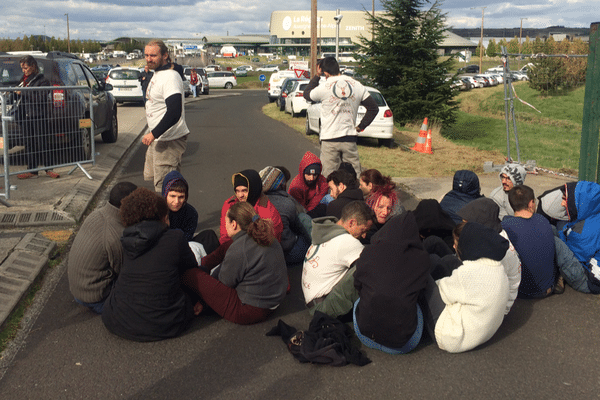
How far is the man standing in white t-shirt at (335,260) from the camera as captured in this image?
4570 millimetres

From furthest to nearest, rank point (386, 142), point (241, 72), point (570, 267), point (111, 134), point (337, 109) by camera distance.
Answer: point (241, 72), point (386, 142), point (111, 134), point (337, 109), point (570, 267)

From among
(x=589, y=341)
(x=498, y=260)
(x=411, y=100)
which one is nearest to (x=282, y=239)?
(x=498, y=260)

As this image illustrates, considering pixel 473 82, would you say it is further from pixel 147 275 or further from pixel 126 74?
pixel 147 275

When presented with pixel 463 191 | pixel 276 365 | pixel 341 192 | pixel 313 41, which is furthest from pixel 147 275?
pixel 313 41

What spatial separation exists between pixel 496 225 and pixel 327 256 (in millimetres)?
1493

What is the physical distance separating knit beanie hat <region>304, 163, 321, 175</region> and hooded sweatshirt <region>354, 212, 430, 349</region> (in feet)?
8.81

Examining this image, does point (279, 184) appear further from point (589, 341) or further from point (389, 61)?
point (389, 61)

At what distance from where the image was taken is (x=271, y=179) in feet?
19.0

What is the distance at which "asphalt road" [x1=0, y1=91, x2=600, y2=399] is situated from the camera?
3.76m

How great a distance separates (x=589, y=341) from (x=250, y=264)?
2675 mm

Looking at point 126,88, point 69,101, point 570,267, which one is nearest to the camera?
point 570,267

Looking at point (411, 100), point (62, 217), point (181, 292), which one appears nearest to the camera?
point (181, 292)

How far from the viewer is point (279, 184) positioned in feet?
19.3

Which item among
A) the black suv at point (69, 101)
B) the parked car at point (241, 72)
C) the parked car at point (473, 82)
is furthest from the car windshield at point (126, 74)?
the parked car at point (241, 72)
